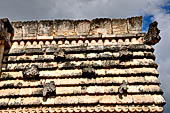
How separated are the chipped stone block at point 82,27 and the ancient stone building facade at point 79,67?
0.03m

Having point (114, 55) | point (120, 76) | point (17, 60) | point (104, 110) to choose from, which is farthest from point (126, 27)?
point (17, 60)

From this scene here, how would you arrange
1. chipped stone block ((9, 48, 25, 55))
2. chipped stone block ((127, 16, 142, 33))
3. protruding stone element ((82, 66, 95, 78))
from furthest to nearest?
chipped stone block ((127, 16, 142, 33)), chipped stone block ((9, 48, 25, 55)), protruding stone element ((82, 66, 95, 78))

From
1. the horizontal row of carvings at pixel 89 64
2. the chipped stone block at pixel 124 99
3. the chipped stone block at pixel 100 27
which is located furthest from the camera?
the chipped stone block at pixel 100 27

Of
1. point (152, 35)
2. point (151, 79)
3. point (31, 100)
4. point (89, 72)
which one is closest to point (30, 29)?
point (31, 100)

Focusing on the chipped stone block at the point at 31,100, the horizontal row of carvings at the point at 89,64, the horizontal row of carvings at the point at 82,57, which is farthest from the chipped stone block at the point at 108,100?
the chipped stone block at the point at 31,100

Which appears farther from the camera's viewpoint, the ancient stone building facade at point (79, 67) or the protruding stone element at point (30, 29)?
the protruding stone element at point (30, 29)

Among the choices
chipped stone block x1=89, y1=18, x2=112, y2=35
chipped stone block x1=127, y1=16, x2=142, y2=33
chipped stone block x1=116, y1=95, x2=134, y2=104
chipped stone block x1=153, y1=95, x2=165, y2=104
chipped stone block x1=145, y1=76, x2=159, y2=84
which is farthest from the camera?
chipped stone block x1=89, y1=18, x2=112, y2=35

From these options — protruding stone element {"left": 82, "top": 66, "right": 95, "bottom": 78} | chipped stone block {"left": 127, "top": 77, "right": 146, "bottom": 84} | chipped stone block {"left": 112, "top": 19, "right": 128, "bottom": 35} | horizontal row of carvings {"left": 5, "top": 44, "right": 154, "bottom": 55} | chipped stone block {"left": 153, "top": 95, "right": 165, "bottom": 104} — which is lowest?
chipped stone block {"left": 153, "top": 95, "right": 165, "bottom": 104}

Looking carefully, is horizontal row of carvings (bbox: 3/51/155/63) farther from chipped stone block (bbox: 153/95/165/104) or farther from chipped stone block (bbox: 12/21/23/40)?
chipped stone block (bbox: 153/95/165/104)

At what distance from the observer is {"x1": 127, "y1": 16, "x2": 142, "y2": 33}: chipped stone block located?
23.2 feet

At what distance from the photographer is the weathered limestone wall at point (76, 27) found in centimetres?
715

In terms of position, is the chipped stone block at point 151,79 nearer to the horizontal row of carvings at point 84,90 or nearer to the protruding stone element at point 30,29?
the horizontal row of carvings at point 84,90

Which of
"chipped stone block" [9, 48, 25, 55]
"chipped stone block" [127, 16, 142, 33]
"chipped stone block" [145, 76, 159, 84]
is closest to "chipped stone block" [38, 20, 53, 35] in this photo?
"chipped stone block" [9, 48, 25, 55]

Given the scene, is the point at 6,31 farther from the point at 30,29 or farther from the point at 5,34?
the point at 30,29
